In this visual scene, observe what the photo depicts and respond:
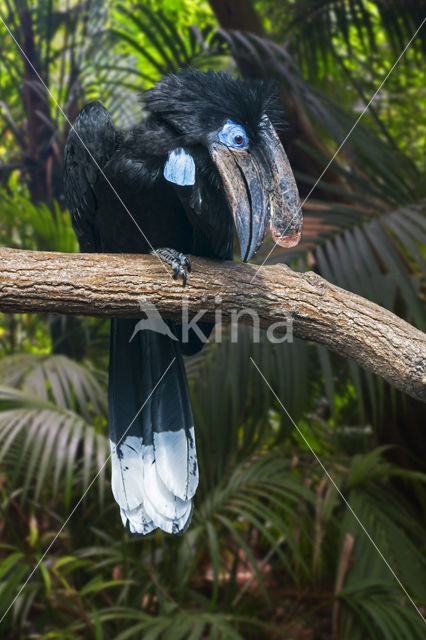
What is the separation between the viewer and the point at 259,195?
1.25 m

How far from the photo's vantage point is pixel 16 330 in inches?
136

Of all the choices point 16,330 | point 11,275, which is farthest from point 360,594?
point 16,330

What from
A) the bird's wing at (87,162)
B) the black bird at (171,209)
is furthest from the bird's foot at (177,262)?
the bird's wing at (87,162)

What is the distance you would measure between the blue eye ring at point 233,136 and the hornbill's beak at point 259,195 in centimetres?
1

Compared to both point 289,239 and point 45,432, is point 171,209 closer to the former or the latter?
point 289,239

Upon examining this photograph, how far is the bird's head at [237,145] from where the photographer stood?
4.07ft

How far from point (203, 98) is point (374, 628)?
190cm

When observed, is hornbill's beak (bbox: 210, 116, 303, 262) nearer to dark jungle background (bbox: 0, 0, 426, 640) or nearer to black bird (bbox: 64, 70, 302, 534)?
black bird (bbox: 64, 70, 302, 534)

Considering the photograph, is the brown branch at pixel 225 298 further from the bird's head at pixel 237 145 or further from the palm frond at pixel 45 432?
the palm frond at pixel 45 432

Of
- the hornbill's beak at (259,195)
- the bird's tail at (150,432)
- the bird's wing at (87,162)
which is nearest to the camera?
the hornbill's beak at (259,195)

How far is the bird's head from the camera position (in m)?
1.24
